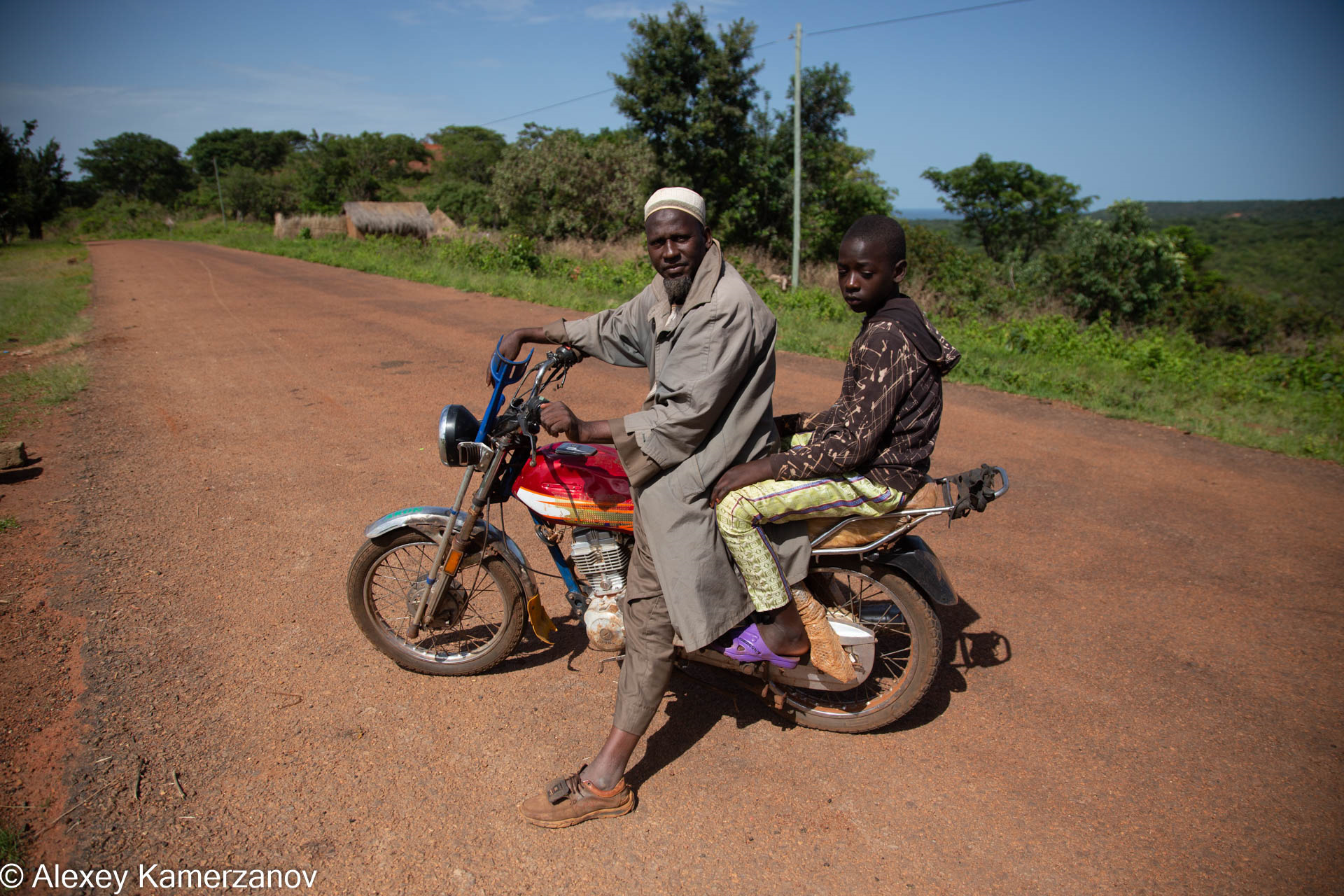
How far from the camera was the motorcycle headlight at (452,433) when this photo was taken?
8.78ft

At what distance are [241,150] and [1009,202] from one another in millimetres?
68031

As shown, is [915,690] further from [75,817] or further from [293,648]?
[75,817]

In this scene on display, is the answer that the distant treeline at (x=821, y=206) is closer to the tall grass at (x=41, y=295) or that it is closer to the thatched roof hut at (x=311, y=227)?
the thatched roof hut at (x=311, y=227)

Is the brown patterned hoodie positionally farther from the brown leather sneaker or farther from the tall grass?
the tall grass

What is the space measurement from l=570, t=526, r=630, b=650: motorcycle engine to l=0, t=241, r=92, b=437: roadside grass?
5459 millimetres

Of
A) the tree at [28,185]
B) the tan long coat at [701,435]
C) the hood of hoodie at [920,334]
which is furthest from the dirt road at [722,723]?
the tree at [28,185]

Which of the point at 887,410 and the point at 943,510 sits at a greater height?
the point at 887,410

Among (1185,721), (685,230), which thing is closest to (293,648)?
(685,230)

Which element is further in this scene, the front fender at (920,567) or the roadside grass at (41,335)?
the roadside grass at (41,335)

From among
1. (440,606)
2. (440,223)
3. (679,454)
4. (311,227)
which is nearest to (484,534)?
(440,606)

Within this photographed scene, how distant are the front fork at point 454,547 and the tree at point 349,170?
47.8 metres

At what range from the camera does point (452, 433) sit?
2.68 meters

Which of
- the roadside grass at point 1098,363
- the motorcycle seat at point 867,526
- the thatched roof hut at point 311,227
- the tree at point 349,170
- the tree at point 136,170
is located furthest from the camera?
the tree at point 136,170

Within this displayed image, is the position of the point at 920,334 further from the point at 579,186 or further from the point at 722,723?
the point at 579,186
